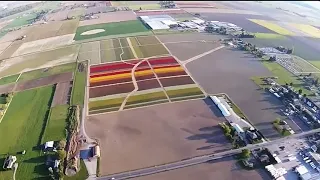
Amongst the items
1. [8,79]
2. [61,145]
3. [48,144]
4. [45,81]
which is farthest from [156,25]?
[48,144]

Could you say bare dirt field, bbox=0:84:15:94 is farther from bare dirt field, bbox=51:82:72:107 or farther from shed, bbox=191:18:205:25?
shed, bbox=191:18:205:25

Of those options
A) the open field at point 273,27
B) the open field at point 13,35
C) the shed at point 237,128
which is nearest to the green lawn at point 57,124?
the shed at point 237,128

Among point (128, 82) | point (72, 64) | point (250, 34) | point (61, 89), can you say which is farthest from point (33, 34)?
point (250, 34)

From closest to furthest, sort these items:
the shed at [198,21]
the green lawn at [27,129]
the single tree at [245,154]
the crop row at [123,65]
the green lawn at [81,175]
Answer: the green lawn at [81,175], the green lawn at [27,129], the single tree at [245,154], the crop row at [123,65], the shed at [198,21]

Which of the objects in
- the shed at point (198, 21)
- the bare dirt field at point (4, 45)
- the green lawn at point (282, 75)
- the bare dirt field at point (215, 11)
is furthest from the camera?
the bare dirt field at point (215, 11)

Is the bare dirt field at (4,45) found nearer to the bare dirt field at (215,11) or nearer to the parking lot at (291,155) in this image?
the bare dirt field at (215,11)

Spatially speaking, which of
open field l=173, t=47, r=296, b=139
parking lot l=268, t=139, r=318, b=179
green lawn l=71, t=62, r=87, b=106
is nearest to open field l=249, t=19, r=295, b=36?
open field l=173, t=47, r=296, b=139
